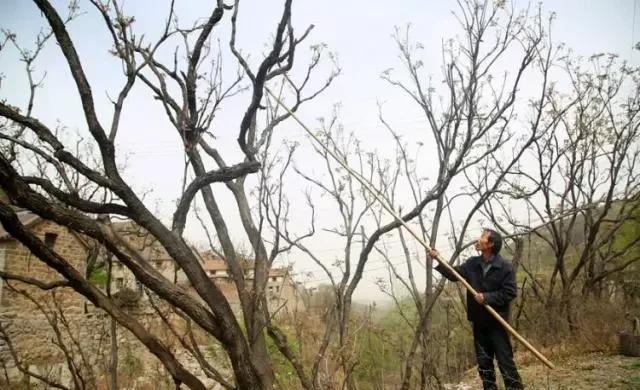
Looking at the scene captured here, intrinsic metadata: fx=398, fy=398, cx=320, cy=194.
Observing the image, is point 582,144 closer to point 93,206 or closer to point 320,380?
point 320,380

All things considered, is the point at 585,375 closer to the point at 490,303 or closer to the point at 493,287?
the point at 493,287

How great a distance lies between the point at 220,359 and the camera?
15.8m

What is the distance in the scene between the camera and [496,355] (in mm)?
4461

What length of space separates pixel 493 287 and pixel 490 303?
0.29 m

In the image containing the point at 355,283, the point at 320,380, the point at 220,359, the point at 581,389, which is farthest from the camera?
the point at 220,359

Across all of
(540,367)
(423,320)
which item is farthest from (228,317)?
(540,367)

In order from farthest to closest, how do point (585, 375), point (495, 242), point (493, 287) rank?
point (585, 375) < point (495, 242) < point (493, 287)

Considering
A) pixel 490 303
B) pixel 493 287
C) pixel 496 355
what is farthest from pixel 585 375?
pixel 490 303

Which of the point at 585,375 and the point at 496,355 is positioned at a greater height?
the point at 496,355

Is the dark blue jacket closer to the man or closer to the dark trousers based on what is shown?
the man

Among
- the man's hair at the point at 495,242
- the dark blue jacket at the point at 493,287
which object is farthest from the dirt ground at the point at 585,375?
the man's hair at the point at 495,242

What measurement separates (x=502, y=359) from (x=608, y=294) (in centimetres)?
1276

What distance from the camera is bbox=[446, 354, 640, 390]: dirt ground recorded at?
5688mm

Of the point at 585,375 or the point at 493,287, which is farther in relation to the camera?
the point at 585,375
